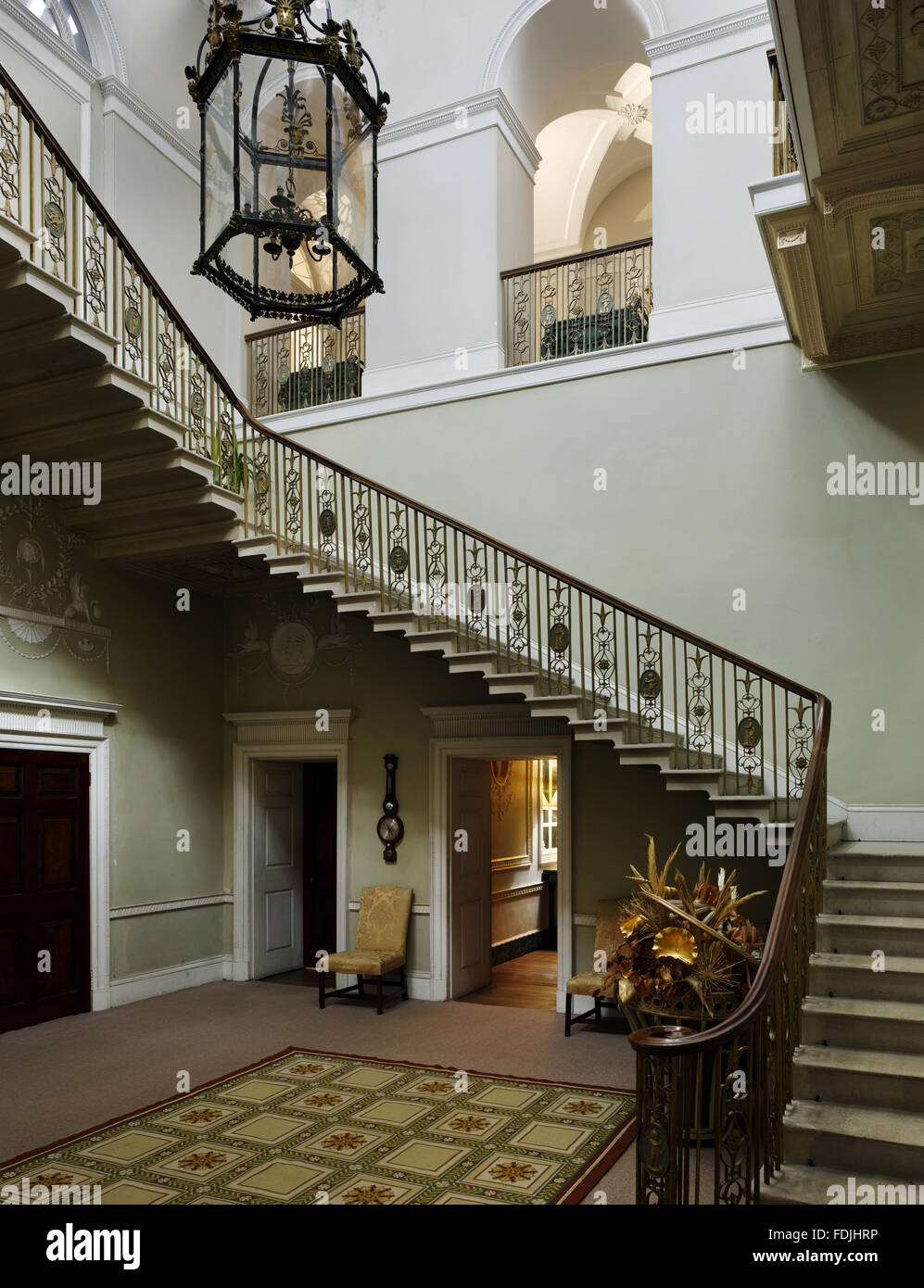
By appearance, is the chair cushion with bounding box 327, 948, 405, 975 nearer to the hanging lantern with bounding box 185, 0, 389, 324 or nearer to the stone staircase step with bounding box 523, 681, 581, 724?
the stone staircase step with bounding box 523, 681, 581, 724

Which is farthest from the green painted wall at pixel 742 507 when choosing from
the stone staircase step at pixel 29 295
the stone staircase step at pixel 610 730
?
the stone staircase step at pixel 29 295

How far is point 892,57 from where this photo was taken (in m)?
4.46

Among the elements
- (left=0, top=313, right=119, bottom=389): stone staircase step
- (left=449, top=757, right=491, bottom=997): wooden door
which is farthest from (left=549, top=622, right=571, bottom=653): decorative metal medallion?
(left=0, top=313, right=119, bottom=389): stone staircase step

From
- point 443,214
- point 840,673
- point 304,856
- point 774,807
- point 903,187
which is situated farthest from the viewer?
point 304,856

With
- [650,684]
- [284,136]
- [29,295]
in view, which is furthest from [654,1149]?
Result: [29,295]

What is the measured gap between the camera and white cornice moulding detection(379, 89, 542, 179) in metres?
9.41

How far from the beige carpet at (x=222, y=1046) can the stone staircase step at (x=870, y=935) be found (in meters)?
1.51

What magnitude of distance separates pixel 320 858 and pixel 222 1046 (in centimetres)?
350

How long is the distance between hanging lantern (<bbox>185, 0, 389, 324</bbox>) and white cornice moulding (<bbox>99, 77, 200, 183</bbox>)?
16.2 ft

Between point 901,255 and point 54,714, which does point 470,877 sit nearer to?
point 54,714

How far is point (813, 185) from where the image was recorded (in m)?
5.35
